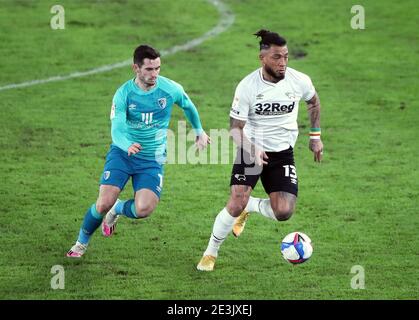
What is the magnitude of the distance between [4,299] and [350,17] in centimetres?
1241

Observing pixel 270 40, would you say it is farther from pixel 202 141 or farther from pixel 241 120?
pixel 202 141

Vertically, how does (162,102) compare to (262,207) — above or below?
above

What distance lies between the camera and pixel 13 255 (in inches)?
444

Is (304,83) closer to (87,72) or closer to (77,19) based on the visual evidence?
(87,72)

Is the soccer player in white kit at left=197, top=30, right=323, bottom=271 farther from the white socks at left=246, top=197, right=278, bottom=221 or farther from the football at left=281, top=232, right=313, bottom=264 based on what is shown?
the football at left=281, top=232, right=313, bottom=264

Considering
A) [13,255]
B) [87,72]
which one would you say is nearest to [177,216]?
[13,255]

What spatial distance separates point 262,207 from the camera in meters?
11.5

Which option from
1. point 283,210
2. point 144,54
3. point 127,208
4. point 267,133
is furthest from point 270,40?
point 127,208

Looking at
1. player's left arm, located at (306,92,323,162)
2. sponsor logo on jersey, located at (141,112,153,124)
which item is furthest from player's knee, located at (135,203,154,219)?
player's left arm, located at (306,92,323,162)

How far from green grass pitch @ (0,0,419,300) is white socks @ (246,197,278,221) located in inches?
17.4

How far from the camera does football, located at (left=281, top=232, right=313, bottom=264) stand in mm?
10656

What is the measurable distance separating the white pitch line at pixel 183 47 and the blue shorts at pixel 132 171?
262 inches

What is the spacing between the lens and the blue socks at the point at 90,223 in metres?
11.1

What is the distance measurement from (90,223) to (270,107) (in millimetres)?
2395
